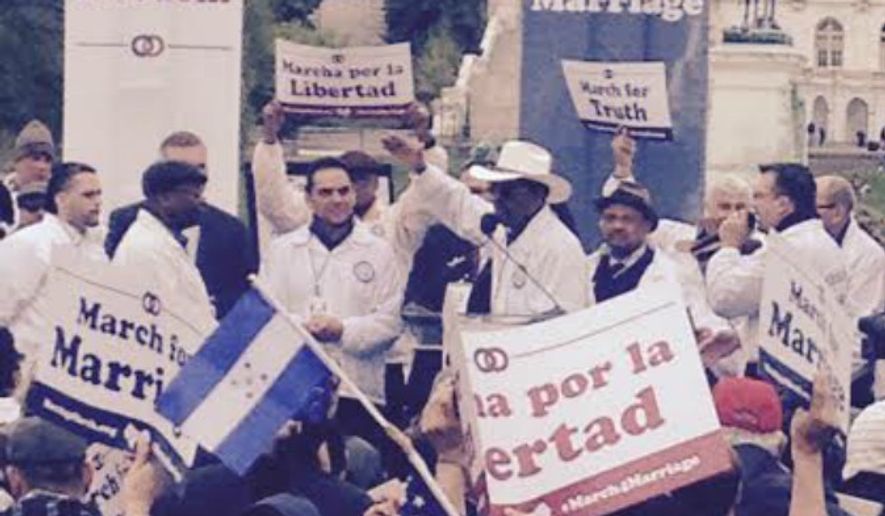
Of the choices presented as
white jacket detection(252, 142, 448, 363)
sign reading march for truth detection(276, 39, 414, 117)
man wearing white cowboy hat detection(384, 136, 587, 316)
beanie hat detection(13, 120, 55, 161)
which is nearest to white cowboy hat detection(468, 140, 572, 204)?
man wearing white cowboy hat detection(384, 136, 587, 316)

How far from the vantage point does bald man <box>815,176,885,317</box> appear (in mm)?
12953

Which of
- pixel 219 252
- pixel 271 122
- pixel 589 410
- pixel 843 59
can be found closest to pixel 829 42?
pixel 843 59

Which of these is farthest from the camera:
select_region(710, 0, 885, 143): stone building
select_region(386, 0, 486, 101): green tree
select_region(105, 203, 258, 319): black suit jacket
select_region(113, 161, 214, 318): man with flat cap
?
select_region(710, 0, 885, 143): stone building

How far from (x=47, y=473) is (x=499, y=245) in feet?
15.1

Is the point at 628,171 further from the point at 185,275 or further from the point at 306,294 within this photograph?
the point at 185,275

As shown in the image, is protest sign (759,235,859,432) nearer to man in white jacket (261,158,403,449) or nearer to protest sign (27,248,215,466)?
protest sign (27,248,215,466)

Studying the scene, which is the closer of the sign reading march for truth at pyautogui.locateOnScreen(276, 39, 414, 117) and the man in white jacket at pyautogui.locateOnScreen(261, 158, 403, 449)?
the man in white jacket at pyautogui.locateOnScreen(261, 158, 403, 449)

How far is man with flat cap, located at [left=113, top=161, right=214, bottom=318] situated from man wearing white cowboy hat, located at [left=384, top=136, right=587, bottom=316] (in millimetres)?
1305

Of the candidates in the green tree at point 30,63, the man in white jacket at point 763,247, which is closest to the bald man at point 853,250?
the man in white jacket at point 763,247

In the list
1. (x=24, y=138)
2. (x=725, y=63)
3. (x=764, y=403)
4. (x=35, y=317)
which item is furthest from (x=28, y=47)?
(x=764, y=403)

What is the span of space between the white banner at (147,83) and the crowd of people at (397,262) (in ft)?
0.58

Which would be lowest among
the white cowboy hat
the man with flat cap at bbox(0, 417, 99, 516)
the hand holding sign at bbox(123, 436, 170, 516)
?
the hand holding sign at bbox(123, 436, 170, 516)

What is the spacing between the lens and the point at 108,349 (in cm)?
870

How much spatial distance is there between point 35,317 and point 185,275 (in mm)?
913
